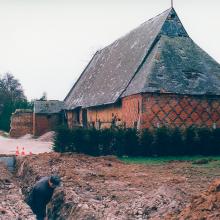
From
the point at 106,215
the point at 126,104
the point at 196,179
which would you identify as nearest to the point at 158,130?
the point at 126,104

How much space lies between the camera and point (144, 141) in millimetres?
20797

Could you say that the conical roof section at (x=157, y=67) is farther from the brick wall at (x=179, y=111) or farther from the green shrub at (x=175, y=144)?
the green shrub at (x=175, y=144)

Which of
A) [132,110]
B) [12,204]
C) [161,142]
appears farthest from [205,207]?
[132,110]

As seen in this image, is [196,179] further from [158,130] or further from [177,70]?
[177,70]

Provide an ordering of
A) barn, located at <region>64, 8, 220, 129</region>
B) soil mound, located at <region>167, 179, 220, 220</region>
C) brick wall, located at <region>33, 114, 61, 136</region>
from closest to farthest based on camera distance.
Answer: soil mound, located at <region>167, 179, 220, 220</region>
barn, located at <region>64, 8, 220, 129</region>
brick wall, located at <region>33, 114, 61, 136</region>

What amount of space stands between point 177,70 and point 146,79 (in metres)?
2.53

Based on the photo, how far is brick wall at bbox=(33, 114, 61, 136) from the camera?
131ft

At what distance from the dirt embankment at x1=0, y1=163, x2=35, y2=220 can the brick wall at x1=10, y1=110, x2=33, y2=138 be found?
2652cm

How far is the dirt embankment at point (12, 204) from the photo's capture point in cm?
1044

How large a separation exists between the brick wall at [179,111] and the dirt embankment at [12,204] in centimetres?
1078

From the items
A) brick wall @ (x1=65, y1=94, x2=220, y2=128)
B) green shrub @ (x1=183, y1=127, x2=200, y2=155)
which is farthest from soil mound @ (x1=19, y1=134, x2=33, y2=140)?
green shrub @ (x1=183, y1=127, x2=200, y2=155)

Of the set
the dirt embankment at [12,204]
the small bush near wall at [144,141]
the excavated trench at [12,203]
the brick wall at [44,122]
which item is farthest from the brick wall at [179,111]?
the brick wall at [44,122]

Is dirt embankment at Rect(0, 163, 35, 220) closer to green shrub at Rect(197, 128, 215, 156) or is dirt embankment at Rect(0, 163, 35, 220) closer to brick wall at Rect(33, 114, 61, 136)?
green shrub at Rect(197, 128, 215, 156)

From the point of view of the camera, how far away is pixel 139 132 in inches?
842
